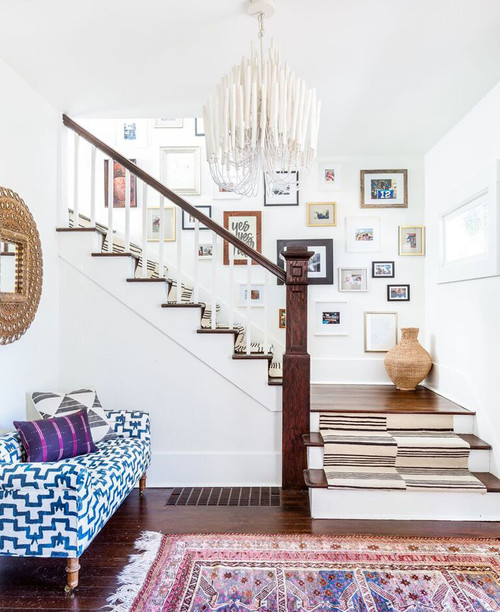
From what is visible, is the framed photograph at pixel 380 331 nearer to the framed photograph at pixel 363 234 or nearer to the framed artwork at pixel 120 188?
the framed photograph at pixel 363 234

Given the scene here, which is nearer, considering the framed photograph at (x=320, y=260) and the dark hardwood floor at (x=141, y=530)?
the dark hardwood floor at (x=141, y=530)

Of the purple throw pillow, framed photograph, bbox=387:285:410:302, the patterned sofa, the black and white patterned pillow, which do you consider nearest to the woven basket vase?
framed photograph, bbox=387:285:410:302

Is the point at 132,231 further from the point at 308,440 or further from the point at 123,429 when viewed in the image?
the point at 308,440

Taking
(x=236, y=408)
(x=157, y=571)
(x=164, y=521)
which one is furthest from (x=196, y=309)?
(x=157, y=571)

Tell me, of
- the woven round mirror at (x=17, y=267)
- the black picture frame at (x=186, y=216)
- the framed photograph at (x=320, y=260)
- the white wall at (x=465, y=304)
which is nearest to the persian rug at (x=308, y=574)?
the white wall at (x=465, y=304)

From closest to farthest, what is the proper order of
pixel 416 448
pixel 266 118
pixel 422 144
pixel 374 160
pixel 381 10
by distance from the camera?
pixel 266 118, pixel 381 10, pixel 416 448, pixel 422 144, pixel 374 160

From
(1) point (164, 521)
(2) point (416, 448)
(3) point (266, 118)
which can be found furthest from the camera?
(2) point (416, 448)

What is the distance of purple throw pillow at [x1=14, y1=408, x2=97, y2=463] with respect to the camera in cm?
239

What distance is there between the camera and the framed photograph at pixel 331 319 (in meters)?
4.20

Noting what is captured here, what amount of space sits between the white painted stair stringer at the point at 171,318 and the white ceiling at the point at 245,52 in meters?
1.09

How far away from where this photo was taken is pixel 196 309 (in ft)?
10.3

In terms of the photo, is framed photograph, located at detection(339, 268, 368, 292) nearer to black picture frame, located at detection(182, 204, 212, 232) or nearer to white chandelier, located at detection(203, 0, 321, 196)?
black picture frame, located at detection(182, 204, 212, 232)

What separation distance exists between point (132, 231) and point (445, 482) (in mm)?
3359

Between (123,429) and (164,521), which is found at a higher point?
(123,429)
